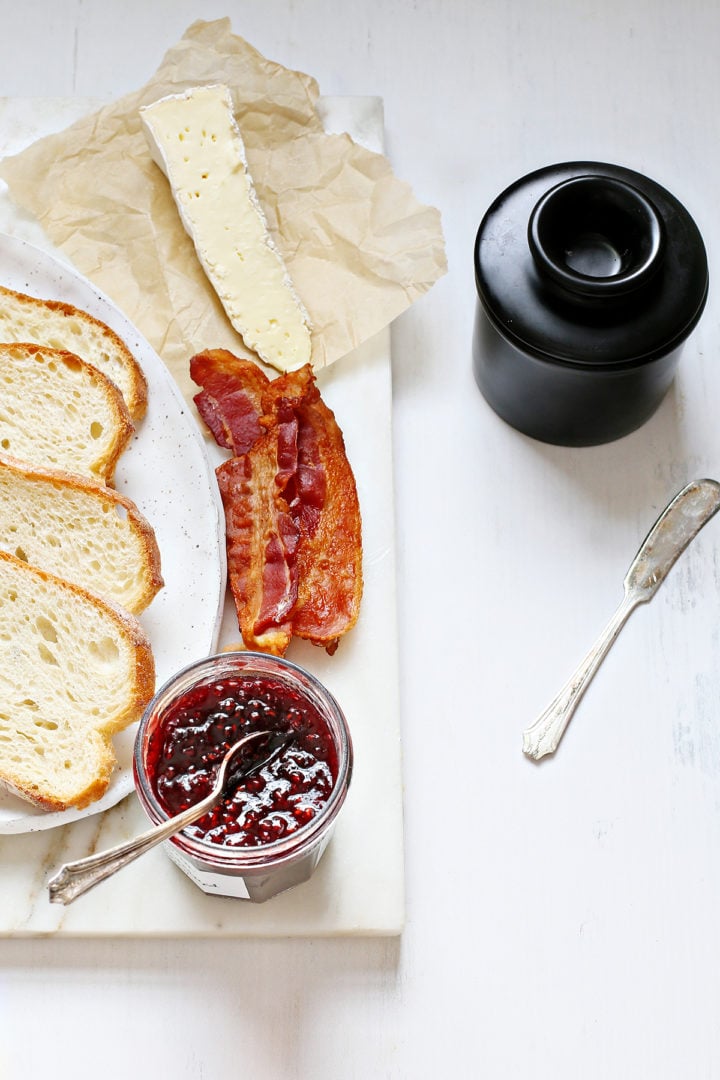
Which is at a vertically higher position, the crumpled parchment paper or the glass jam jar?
the crumpled parchment paper

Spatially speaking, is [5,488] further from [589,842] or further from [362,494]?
[589,842]

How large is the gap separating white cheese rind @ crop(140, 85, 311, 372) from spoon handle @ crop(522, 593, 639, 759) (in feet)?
2.73

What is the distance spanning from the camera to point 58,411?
2.29 m

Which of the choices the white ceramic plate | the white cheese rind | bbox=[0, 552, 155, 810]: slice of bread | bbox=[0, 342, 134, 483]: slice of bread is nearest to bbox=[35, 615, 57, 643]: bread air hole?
bbox=[0, 552, 155, 810]: slice of bread

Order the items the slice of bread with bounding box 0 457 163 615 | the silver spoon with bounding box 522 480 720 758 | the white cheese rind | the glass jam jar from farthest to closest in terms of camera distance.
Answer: the white cheese rind, the silver spoon with bounding box 522 480 720 758, the slice of bread with bounding box 0 457 163 615, the glass jam jar

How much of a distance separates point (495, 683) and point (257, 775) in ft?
2.02

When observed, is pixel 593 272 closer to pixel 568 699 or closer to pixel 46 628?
pixel 568 699

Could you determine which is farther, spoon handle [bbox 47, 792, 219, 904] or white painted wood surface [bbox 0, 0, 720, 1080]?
white painted wood surface [bbox 0, 0, 720, 1080]

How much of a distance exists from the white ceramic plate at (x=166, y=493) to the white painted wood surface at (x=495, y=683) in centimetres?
39

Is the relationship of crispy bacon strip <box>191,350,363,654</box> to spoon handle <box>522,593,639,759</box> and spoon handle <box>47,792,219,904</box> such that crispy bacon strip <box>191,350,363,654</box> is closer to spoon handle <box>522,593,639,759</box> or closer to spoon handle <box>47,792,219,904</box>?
spoon handle <box>522,593,639,759</box>

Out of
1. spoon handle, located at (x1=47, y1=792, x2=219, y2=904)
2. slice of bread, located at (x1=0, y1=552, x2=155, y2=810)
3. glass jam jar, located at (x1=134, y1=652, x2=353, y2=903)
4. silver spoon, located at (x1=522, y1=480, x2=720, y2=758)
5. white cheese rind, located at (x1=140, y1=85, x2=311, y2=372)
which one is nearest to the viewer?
spoon handle, located at (x1=47, y1=792, x2=219, y2=904)

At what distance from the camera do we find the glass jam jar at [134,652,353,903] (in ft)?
6.03

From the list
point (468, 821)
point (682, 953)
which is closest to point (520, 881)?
point (468, 821)

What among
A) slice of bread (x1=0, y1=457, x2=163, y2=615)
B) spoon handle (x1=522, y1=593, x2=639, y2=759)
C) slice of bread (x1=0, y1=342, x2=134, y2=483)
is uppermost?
slice of bread (x1=0, y1=342, x2=134, y2=483)
